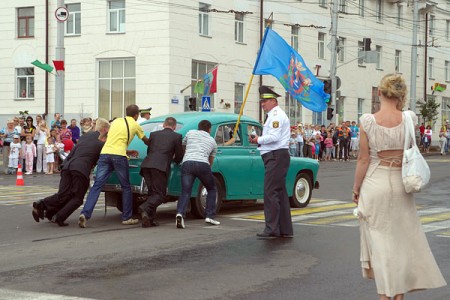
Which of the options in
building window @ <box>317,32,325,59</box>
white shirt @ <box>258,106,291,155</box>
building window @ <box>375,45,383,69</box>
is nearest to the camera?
white shirt @ <box>258,106,291,155</box>

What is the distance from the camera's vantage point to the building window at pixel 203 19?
38.4 meters

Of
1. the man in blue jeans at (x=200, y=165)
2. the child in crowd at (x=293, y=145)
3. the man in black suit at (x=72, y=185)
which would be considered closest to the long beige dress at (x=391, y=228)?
the man in blue jeans at (x=200, y=165)

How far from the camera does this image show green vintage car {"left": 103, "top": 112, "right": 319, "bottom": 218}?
13219 mm

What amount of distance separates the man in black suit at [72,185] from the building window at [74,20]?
89.4 ft

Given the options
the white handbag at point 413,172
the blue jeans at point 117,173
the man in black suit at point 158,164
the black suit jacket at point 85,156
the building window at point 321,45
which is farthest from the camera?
the building window at point 321,45

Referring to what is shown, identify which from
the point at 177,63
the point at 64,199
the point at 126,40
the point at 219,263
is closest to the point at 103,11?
the point at 126,40

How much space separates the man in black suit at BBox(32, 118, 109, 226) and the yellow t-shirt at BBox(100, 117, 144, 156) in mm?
270

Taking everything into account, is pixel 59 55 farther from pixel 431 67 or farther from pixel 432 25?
pixel 432 25

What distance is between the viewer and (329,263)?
9398 mm

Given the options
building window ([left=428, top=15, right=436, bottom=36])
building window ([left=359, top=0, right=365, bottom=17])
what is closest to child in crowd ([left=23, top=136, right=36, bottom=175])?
building window ([left=359, top=0, right=365, bottom=17])

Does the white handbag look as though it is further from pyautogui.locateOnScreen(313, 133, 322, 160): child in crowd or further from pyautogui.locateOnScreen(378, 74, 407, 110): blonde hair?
pyautogui.locateOnScreen(313, 133, 322, 160): child in crowd

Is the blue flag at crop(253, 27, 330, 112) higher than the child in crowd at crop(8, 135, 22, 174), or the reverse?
the blue flag at crop(253, 27, 330, 112)

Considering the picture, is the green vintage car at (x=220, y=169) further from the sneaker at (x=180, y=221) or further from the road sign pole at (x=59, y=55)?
the road sign pole at (x=59, y=55)

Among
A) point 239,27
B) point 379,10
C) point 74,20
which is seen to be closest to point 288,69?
point 74,20
